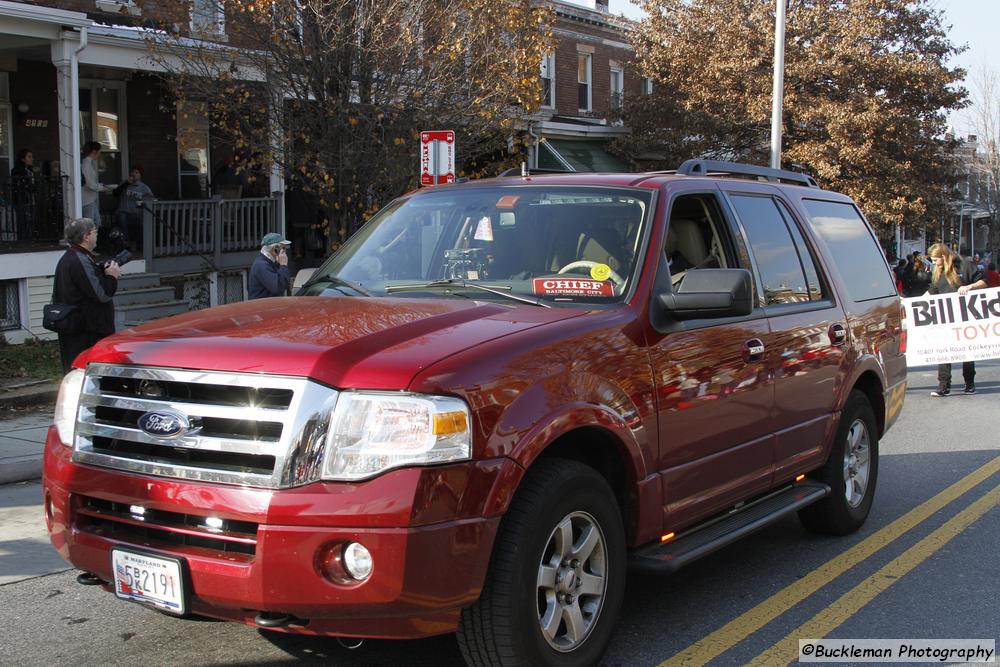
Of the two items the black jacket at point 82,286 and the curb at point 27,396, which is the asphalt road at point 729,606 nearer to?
the black jacket at point 82,286

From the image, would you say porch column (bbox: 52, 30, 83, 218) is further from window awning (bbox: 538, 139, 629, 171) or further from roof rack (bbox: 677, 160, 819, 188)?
window awning (bbox: 538, 139, 629, 171)

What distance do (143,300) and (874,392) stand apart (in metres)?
11.4

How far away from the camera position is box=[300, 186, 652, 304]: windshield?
4.48 metres

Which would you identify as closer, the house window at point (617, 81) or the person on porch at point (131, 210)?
the person on porch at point (131, 210)

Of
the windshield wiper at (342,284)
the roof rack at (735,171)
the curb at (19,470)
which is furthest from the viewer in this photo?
the curb at (19,470)

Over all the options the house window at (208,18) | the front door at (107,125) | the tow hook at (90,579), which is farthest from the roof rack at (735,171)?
the front door at (107,125)

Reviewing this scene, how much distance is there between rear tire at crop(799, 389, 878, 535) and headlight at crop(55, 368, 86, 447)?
4.06 meters

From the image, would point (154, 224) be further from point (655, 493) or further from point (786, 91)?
point (786, 91)

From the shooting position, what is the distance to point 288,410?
3.32 m

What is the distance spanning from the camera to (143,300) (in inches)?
588

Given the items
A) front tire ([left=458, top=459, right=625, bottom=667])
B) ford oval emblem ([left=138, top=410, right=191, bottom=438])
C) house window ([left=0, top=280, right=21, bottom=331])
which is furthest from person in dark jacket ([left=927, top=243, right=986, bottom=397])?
house window ([left=0, top=280, right=21, bottom=331])

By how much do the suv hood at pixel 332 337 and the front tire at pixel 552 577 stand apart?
1.98 ft

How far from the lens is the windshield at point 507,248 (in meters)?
4.48

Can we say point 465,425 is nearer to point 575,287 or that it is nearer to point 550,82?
point 575,287
